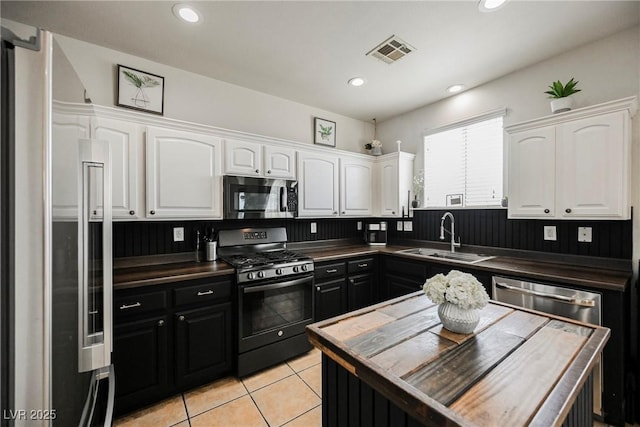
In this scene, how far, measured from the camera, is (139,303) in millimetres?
1831

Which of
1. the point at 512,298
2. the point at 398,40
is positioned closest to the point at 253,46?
the point at 398,40

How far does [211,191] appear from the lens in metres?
2.43

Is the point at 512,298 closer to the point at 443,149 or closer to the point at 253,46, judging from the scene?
the point at 443,149

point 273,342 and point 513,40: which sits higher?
point 513,40

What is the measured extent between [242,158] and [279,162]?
42 cm

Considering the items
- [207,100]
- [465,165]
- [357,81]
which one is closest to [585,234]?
[465,165]

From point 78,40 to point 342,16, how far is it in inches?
85.8

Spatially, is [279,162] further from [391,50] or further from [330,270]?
[391,50]

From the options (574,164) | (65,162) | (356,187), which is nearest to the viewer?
(65,162)

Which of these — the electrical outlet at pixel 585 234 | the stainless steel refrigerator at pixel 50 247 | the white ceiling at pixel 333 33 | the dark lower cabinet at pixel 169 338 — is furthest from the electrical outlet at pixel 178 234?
the electrical outlet at pixel 585 234

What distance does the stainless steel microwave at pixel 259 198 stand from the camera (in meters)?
2.48

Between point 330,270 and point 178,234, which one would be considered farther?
point 330,270

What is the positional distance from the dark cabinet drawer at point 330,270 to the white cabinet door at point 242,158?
3.87 feet

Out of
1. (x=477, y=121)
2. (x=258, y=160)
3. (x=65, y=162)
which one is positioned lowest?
(x=65, y=162)
